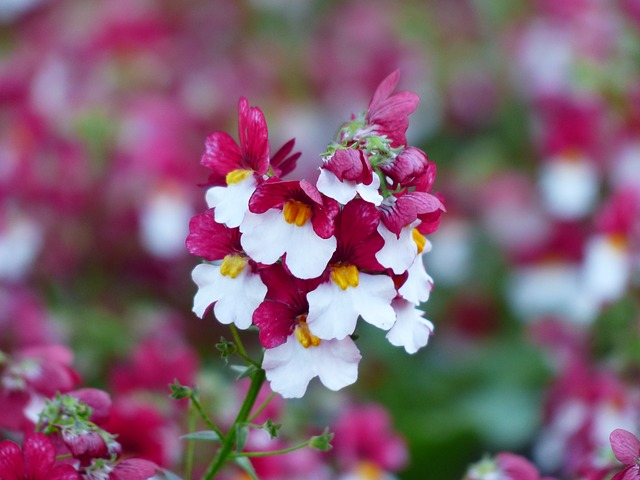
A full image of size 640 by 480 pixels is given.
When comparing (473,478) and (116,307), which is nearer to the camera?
(473,478)

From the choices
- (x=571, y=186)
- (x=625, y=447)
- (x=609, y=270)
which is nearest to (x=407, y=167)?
(x=625, y=447)

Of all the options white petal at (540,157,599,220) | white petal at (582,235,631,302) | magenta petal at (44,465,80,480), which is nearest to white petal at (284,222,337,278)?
magenta petal at (44,465,80,480)

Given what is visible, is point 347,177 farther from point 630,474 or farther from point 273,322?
point 630,474

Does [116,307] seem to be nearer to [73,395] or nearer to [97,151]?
[97,151]

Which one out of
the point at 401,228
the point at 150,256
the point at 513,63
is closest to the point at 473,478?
the point at 401,228

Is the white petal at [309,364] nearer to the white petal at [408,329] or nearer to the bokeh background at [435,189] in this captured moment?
the white petal at [408,329]
